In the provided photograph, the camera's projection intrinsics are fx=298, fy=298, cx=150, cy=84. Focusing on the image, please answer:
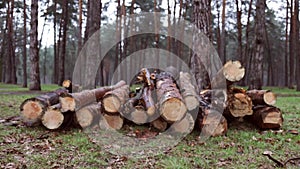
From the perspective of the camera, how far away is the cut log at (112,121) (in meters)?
5.14

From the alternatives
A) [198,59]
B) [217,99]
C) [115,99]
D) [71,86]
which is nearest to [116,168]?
[115,99]

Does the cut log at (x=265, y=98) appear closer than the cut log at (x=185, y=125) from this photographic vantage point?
No

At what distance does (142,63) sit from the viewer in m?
30.5

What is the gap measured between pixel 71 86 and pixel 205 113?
3548mm

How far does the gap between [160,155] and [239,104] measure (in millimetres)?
1902

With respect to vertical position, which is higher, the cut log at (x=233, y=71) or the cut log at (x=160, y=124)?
the cut log at (x=233, y=71)

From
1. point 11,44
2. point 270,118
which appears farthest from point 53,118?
point 11,44

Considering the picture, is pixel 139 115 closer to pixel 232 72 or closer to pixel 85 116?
pixel 85 116

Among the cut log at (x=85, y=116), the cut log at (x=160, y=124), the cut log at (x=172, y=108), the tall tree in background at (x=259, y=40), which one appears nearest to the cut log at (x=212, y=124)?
the cut log at (x=172, y=108)

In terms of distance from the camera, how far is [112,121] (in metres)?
5.15

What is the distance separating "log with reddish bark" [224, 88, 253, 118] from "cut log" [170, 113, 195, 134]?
0.74m

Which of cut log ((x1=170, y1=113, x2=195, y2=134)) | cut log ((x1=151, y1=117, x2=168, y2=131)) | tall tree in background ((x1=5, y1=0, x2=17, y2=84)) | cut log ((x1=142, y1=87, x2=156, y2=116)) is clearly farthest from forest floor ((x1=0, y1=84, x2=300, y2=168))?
tall tree in background ((x1=5, y1=0, x2=17, y2=84))

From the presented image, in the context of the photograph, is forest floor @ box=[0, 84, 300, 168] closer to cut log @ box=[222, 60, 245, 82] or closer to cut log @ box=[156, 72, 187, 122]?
cut log @ box=[156, 72, 187, 122]

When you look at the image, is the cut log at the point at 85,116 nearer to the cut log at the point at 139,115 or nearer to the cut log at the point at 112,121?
the cut log at the point at 112,121
